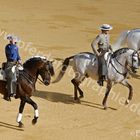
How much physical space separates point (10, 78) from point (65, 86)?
390cm

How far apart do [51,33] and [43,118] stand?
994cm

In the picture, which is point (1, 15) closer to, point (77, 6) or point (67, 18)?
point (67, 18)

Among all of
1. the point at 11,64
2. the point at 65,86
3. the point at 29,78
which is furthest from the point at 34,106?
the point at 65,86

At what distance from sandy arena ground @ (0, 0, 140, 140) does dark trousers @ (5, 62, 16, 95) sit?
953 mm

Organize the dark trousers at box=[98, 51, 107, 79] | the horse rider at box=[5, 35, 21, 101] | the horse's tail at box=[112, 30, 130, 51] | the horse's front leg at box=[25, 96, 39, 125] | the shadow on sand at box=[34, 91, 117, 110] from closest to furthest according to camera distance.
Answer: the horse rider at box=[5, 35, 21, 101] → the horse's front leg at box=[25, 96, 39, 125] → the dark trousers at box=[98, 51, 107, 79] → the shadow on sand at box=[34, 91, 117, 110] → the horse's tail at box=[112, 30, 130, 51]

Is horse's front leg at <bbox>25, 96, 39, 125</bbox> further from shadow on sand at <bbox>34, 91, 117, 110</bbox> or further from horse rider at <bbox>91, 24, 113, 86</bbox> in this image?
horse rider at <bbox>91, 24, 113, 86</bbox>

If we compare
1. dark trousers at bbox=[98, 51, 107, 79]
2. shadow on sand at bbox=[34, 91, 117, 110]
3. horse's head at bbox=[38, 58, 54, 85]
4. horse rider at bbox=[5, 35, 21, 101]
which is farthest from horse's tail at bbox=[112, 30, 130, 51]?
horse rider at bbox=[5, 35, 21, 101]

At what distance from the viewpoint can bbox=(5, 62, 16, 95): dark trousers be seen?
423 inches

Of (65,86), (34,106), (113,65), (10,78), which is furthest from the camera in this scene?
(65,86)

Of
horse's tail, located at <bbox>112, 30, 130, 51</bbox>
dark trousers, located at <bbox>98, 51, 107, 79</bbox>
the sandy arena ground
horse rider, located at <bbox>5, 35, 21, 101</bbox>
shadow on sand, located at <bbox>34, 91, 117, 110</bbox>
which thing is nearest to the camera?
horse rider, located at <bbox>5, 35, 21, 101</bbox>

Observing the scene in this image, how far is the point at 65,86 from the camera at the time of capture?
14.4 metres

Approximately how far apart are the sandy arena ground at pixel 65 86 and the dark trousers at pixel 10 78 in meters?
0.95

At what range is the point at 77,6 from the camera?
1072 inches

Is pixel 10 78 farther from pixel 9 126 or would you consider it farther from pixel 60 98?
pixel 60 98
